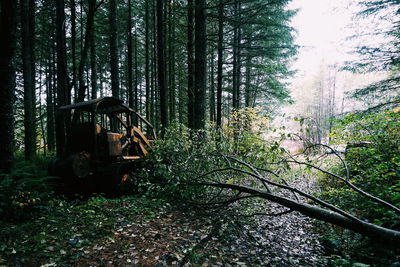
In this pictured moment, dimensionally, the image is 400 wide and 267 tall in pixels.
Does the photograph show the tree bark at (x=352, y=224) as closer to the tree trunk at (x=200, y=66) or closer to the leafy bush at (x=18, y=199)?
the leafy bush at (x=18, y=199)

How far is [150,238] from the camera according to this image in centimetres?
384

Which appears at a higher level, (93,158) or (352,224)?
(93,158)

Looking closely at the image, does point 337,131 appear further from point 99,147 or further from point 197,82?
point 99,147

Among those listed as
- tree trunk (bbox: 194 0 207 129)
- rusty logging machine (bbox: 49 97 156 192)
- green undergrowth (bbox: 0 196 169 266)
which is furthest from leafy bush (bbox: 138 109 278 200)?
tree trunk (bbox: 194 0 207 129)

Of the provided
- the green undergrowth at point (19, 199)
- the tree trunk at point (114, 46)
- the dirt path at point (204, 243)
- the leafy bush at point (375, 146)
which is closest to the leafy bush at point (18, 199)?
the green undergrowth at point (19, 199)

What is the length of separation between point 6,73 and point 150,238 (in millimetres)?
4619

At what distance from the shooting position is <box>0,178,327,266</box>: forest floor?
10.2 ft

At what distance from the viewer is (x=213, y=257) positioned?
3438mm

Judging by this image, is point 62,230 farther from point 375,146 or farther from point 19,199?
point 375,146

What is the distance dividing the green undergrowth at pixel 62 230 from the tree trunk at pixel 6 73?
166 centimetres

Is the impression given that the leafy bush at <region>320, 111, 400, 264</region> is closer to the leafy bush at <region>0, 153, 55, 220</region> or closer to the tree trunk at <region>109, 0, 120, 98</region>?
the leafy bush at <region>0, 153, 55, 220</region>

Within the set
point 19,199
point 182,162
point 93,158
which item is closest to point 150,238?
point 19,199

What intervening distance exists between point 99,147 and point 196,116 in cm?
378

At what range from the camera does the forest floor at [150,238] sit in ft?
10.2
